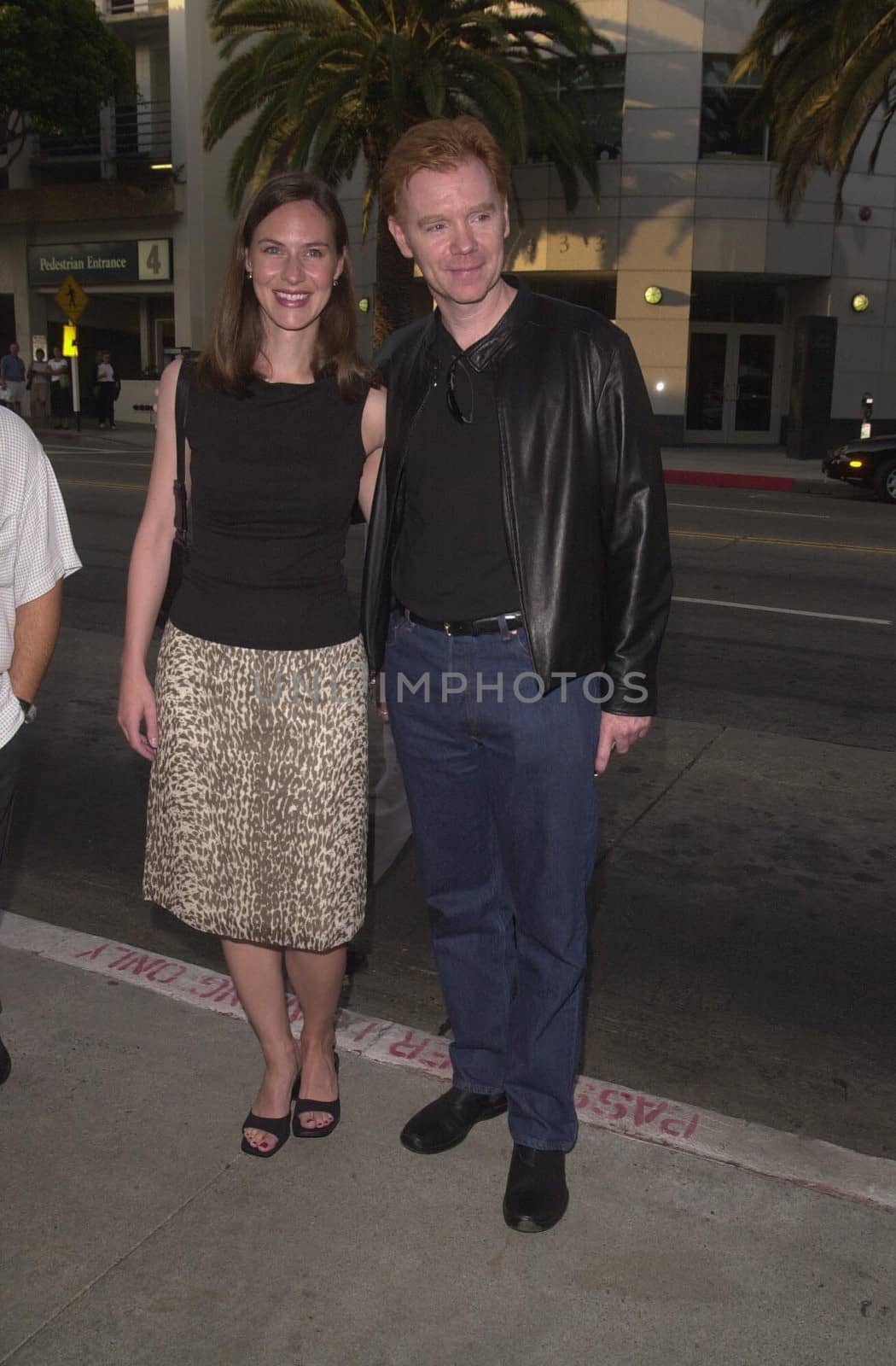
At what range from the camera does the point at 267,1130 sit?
2.85 metres

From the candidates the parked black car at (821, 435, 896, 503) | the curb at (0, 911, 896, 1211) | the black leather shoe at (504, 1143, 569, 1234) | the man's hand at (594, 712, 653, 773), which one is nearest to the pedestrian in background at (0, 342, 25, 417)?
the parked black car at (821, 435, 896, 503)

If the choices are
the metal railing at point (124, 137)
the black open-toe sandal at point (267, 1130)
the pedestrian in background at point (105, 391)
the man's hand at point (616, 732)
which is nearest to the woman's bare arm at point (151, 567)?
the black open-toe sandal at point (267, 1130)

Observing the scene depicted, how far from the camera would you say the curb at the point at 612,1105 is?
275 centimetres

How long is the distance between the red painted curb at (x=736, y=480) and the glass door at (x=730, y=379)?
7644 mm

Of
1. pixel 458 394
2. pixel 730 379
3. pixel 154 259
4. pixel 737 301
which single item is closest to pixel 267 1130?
pixel 458 394

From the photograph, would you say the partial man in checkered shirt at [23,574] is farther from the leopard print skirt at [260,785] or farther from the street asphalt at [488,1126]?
the street asphalt at [488,1126]

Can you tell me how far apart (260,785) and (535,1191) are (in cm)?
103

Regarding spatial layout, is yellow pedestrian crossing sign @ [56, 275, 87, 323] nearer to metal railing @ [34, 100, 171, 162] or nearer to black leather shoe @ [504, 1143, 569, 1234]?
metal railing @ [34, 100, 171, 162]

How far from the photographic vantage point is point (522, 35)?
2077 cm

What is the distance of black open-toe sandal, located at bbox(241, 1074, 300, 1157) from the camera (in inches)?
111

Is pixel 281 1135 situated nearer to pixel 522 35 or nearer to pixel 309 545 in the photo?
pixel 309 545

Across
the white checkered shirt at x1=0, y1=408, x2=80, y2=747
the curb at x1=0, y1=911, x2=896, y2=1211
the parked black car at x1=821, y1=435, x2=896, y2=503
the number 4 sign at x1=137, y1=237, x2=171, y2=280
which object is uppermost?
the number 4 sign at x1=137, y1=237, x2=171, y2=280

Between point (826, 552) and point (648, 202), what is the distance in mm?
16292

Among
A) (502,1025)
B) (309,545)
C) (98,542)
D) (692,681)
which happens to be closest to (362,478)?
(309,545)
